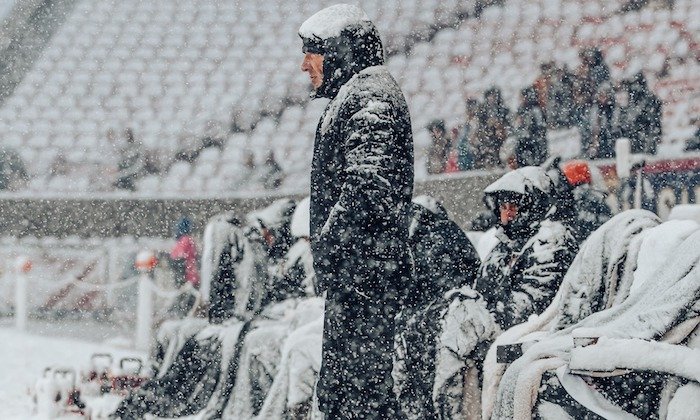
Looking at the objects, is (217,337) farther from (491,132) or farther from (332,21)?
(491,132)

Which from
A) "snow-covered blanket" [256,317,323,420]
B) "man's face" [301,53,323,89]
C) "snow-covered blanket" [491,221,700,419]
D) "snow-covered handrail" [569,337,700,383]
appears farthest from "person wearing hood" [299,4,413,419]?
"snow-covered blanket" [256,317,323,420]

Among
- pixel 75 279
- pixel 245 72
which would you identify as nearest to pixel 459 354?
pixel 75 279

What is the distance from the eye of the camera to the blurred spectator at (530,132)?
7167 millimetres

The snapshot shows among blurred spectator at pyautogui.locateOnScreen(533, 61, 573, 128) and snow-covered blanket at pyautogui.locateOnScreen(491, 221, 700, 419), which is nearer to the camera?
snow-covered blanket at pyautogui.locateOnScreen(491, 221, 700, 419)

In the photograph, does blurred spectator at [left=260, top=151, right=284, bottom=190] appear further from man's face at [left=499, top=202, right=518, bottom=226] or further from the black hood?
the black hood

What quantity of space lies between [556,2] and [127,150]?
4841 mm

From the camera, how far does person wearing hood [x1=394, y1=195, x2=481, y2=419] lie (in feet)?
11.5

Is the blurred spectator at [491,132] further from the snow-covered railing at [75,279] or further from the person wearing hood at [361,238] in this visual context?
the person wearing hood at [361,238]

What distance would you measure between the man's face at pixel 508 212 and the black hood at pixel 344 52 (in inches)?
48.4

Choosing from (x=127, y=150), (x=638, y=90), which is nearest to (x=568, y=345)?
(x=638, y=90)

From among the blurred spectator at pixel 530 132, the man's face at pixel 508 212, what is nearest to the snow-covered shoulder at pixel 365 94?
the man's face at pixel 508 212

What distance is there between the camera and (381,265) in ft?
8.77

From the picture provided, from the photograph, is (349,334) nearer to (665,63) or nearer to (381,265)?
(381,265)

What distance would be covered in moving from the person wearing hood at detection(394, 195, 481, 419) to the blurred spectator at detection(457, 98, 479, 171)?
168 inches
